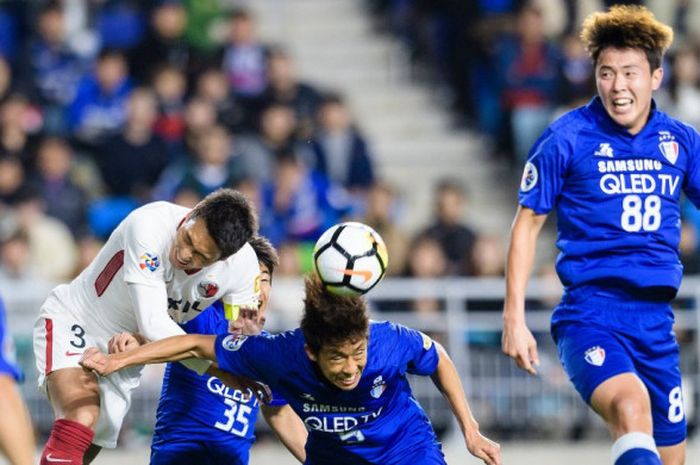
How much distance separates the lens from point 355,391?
6.84 metres

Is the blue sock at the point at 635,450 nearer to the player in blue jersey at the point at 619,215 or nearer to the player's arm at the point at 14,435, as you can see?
the player in blue jersey at the point at 619,215

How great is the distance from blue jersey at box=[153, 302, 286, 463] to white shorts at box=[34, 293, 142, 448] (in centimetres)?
25

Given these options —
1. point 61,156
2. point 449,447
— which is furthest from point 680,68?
point 61,156

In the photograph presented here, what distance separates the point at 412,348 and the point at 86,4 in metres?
10.7

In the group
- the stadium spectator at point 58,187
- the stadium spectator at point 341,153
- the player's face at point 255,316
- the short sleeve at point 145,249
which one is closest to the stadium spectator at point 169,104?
the stadium spectator at point 58,187

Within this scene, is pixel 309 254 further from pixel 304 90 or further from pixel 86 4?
pixel 86 4

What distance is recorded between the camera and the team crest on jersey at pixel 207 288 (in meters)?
7.56

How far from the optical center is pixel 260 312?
7.94m

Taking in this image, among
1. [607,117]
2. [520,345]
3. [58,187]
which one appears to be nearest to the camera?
[520,345]

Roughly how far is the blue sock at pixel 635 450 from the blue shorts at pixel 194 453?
234 centimetres

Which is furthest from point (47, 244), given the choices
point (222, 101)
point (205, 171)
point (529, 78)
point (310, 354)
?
point (310, 354)

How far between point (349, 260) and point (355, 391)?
60 centimetres

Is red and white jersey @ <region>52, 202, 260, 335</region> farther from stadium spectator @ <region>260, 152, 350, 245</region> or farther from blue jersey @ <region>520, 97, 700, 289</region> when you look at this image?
stadium spectator @ <region>260, 152, 350, 245</region>

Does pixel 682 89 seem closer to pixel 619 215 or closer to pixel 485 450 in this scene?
pixel 619 215
